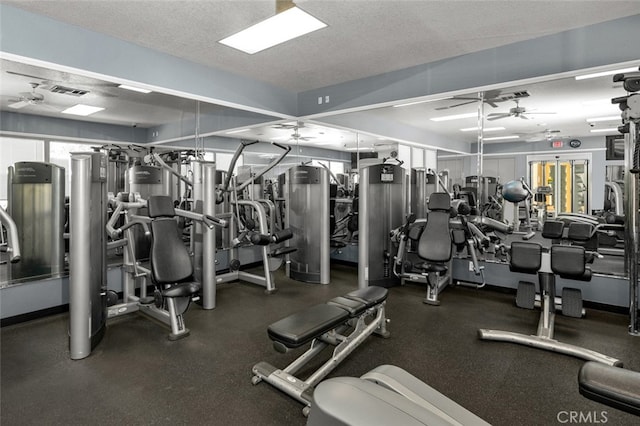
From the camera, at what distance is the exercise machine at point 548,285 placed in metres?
2.75

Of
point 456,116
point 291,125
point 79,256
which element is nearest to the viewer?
point 79,256

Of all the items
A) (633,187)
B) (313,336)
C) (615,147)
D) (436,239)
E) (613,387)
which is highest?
(615,147)

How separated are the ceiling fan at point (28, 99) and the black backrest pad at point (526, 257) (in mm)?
4996

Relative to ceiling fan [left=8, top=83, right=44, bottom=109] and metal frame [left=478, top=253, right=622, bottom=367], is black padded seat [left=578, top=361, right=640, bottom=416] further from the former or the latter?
ceiling fan [left=8, top=83, right=44, bottom=109]

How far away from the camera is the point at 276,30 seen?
3322mm

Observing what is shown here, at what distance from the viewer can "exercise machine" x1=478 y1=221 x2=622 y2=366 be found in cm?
275

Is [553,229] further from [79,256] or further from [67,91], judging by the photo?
[67,91]

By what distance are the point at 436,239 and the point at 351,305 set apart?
6.10 ft

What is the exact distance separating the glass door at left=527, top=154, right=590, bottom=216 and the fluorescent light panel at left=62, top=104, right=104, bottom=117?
557 centimetres

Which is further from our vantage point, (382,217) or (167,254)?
Result: (382,217)

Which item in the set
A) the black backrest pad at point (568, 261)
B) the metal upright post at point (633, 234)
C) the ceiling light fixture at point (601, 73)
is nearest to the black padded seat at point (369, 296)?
the black backrest pad at point (568, 261)

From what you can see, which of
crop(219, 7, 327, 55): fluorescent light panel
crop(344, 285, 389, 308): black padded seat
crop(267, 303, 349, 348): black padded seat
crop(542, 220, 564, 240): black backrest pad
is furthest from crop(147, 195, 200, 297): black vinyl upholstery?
crop(542, 220, 564, 240): black backrest pad

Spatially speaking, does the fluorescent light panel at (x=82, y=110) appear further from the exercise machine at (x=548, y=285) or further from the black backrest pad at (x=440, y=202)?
the exercise machine at (x=548, y=285)

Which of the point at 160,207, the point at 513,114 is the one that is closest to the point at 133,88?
→ the point at 160,207
